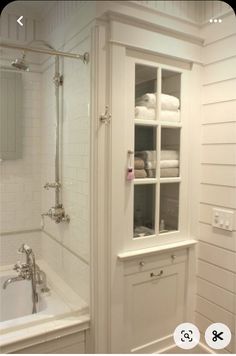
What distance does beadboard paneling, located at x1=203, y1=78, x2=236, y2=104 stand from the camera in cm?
109

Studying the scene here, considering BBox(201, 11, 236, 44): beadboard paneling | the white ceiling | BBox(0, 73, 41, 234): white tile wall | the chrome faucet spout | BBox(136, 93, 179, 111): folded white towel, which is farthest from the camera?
BBox(0, 73, 41, 234): white tile wall

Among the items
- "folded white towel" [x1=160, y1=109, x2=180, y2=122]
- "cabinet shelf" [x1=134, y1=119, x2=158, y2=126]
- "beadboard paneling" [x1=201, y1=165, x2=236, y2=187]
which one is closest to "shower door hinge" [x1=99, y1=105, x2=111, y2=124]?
"cabinet shelf" [x1=134, y1=119, x2=158, y2=126]

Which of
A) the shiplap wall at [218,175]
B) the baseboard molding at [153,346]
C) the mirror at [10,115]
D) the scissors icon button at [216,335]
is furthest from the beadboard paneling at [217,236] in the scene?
the mirror at [10,115]

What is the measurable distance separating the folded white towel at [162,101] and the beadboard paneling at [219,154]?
0.21 m

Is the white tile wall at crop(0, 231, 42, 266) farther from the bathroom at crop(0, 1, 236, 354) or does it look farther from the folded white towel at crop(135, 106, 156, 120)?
the folded white towel at crop(135, 106, 156, 120)

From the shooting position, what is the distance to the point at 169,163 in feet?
3.97

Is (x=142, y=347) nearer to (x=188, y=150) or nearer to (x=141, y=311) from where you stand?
(x=141, y=311)

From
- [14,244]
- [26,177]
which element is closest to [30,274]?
[14,244]

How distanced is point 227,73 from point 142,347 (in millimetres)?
1101

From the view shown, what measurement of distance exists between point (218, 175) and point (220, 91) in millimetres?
322

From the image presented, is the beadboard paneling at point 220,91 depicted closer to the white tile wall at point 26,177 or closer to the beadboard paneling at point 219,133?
the beadboard paneling at point 219,133

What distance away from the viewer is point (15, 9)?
34.1 inches

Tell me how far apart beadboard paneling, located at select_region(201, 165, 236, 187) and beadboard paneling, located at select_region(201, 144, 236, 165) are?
0.02m

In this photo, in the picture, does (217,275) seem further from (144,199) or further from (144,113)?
(144,113)
